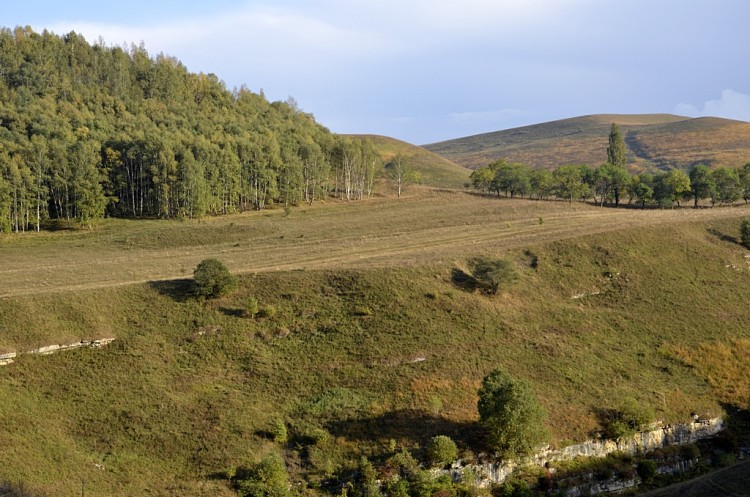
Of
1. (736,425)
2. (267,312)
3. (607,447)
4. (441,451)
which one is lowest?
(736,425)

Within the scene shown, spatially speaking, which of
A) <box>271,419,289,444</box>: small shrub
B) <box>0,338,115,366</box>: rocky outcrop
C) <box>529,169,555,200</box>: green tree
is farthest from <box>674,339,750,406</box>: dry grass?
<box>529,169,555,200</box>: green tree

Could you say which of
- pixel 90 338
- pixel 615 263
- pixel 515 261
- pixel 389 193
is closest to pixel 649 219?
pixel 615 263

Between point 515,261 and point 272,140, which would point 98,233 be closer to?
point 272,140

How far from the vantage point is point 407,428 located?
44.0m

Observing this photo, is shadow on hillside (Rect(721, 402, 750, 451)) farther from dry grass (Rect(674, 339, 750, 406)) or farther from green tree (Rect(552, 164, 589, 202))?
green tree (Rect(552, 164, 589, 202))

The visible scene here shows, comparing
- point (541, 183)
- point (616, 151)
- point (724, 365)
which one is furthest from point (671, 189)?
point (724, 365)

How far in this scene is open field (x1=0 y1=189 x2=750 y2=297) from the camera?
213 feet

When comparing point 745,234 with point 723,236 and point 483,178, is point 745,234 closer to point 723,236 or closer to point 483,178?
point 723,236

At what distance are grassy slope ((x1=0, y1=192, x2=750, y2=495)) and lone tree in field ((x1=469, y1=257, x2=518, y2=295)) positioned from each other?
175 centimetres

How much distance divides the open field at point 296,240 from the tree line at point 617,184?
13087mm

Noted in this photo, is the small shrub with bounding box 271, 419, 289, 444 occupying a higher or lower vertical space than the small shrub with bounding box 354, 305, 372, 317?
lower

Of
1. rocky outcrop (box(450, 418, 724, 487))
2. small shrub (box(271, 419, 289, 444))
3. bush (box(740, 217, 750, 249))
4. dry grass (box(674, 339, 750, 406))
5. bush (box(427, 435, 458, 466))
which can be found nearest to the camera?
bush (box(427, 435, 458, 466))

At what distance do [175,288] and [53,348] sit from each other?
42.5ft

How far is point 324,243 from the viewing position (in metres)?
81.1
